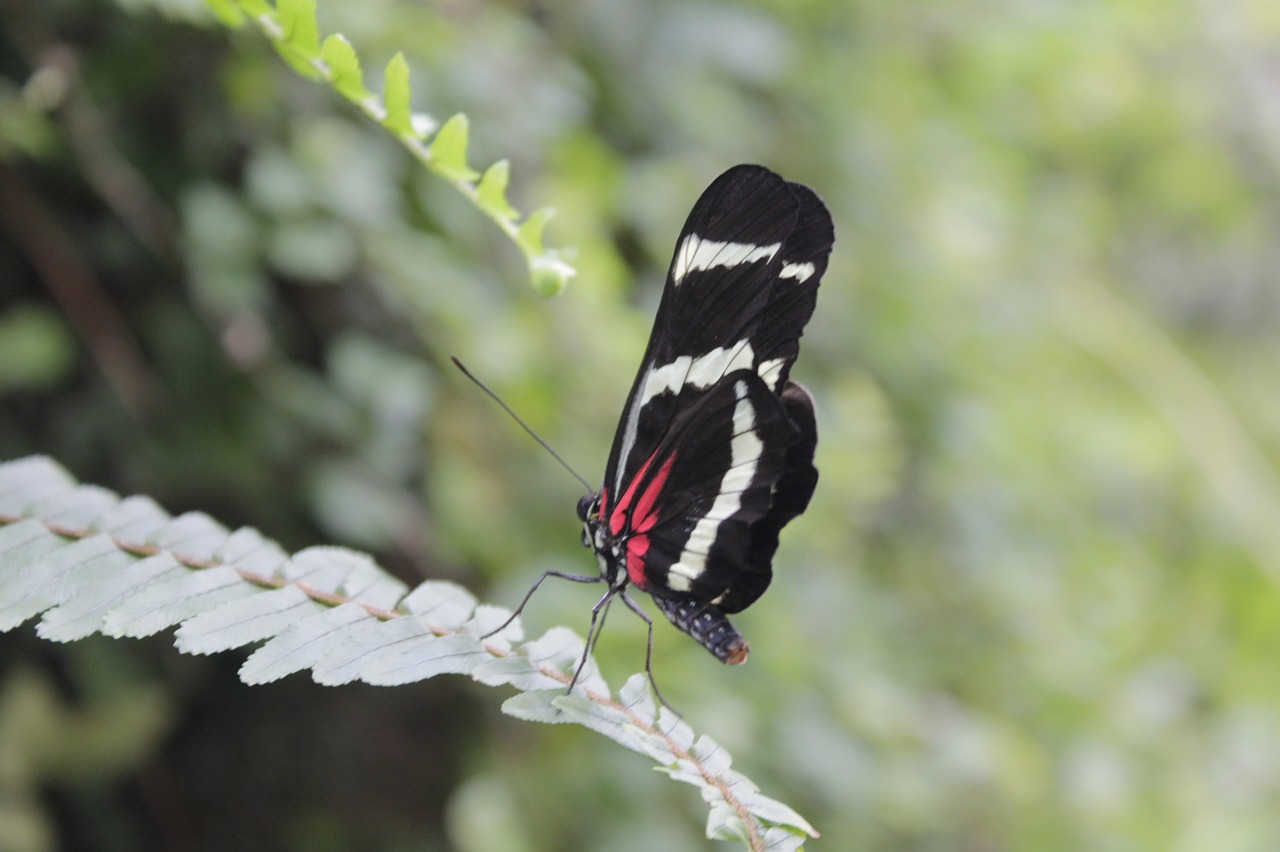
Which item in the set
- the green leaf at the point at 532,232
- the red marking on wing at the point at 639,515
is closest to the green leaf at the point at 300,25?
the green leaf at the point at 532,232

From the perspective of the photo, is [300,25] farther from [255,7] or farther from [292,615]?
[292,615]

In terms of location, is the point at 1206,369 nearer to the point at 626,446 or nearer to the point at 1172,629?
the point at 1172,629

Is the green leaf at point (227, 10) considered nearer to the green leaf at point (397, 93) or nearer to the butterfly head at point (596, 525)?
the green leaf at point (397, 93)

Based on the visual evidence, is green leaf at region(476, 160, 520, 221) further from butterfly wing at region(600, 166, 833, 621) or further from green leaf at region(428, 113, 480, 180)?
butterfly wing at region(600, 166, 833, 621)

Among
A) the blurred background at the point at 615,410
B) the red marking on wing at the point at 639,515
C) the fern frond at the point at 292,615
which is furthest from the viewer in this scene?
the blurred background at the point at 615,410

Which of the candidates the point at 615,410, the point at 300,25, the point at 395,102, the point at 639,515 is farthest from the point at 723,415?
the point at 615,410

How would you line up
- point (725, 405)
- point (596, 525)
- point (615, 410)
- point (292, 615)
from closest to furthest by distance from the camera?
1. point (292, 615)
2. point (725, 405)
3. point (596, 525)
4. point (615, 410)
